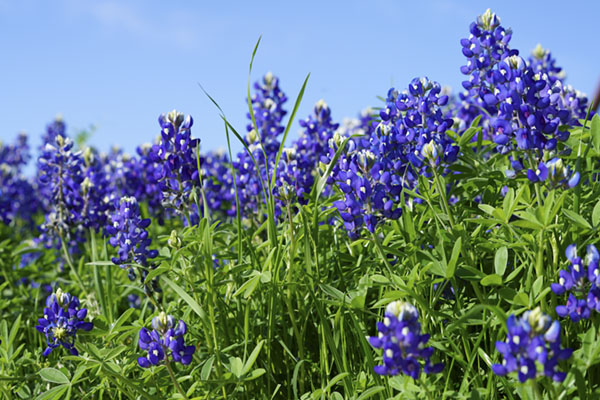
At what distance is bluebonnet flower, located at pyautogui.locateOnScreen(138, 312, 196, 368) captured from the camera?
8.11 feet

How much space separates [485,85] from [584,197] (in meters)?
0.90

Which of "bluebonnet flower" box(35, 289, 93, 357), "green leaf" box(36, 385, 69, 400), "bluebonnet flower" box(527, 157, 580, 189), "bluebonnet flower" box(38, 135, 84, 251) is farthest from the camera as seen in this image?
"bluebonnet flower" box(38, 135, 84, 251)

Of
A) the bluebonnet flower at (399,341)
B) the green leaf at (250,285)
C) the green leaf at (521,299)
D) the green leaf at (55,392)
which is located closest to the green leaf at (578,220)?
the green leaf at (521,299)

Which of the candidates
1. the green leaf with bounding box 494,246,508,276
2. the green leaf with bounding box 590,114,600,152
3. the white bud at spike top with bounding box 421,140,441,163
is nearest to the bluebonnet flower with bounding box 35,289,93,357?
the white bud at spike top with bounding box 421,140,441,163

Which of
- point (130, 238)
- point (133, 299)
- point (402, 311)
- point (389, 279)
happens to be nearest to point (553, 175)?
point (389, 279)

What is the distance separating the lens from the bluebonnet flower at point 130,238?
330 cm

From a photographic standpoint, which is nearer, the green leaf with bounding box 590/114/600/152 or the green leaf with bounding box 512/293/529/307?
the green leaf with bounding box 512/293/529/307

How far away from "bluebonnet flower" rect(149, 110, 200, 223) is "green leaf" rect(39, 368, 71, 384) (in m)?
1.04

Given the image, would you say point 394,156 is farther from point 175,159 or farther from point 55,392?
point 55,392

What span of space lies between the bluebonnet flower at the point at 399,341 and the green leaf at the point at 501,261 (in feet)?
2.06

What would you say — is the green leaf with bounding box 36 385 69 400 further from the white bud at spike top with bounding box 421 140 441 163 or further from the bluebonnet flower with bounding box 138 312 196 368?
the white bud at spike top with bounding box 421 140 441 163

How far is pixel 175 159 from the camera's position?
343 centimetres

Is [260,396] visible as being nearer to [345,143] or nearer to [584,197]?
[345,143]

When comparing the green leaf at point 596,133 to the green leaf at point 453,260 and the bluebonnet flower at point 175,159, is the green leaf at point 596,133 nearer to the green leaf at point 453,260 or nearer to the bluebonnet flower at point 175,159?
the green leaf at point 453,260
